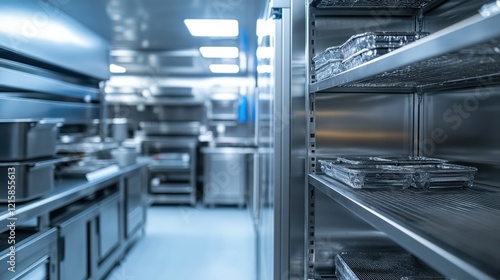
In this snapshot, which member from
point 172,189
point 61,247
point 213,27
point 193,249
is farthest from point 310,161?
point 172,189

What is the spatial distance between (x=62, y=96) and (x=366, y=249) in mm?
2519

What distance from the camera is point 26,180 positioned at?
5.41 feet

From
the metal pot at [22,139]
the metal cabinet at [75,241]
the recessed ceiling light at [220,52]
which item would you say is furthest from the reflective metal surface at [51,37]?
the recessed ceiling light at [220,52]

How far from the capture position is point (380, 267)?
49.0 inches

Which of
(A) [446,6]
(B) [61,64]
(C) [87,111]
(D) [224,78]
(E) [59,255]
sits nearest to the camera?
(A) [446,6]

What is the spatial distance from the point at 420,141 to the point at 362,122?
245 millimetres

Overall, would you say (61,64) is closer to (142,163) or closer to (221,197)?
(142,163)

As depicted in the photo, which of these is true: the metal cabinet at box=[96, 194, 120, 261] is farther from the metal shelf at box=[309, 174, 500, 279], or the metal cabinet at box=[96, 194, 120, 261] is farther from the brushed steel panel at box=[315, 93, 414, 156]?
the metal shelf at box=[309, 174, 500, 279]

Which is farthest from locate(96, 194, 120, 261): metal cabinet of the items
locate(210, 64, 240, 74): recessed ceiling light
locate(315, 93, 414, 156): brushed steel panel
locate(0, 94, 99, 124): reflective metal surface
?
locate(210, 64, 240, 74): recessed ceiling light

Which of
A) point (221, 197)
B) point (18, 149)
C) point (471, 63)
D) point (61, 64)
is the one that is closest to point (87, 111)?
point (61, 64)

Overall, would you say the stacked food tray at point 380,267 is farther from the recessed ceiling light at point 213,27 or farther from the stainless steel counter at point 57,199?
the recessed ceiling light at point 213,27

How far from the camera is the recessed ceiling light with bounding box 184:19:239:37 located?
3046 mm

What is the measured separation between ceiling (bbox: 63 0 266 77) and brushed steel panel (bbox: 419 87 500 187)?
63.5 inches

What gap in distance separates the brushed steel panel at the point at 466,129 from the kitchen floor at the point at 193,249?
6.38 ft
